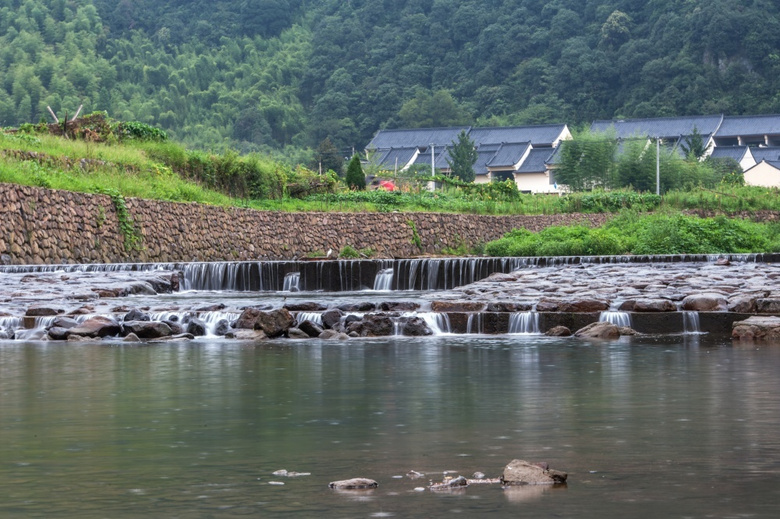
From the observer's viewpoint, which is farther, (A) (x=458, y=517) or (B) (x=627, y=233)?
(B) (x=627, y=233)

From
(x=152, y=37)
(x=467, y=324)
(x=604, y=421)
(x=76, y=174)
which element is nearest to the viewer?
(x=604, y=421)

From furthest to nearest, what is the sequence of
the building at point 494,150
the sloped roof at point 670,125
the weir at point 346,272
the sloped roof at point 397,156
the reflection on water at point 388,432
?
the sloped roof at point 670,125 → the sloped roof at point 397,156 → the building at point 494,150 → the weir at point 346,272 → the reflection on water at point 388,432

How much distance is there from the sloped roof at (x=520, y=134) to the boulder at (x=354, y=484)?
71.6m

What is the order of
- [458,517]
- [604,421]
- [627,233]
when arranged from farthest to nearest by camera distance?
[627,233] < [604,421] < [458,517]

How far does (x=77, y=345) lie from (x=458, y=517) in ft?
31.4

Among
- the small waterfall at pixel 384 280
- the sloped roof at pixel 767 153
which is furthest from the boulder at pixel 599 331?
the sloped roof at pixel 767 153

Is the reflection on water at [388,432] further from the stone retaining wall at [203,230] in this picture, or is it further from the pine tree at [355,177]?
the pine tree at [355,177]

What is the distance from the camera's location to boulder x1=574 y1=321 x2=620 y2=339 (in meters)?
13.4

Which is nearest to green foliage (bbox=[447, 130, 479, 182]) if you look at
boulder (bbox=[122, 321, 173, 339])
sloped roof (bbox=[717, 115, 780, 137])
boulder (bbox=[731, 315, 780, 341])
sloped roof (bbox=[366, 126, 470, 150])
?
sloped roof (bbox=[366, 126, 470, 150])

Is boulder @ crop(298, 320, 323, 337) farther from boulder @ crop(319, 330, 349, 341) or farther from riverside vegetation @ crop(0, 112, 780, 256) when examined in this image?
riverside vegetation @ crop(0, 112, 780, 256)

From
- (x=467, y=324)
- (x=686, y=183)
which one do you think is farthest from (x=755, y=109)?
(x=467, y=324)

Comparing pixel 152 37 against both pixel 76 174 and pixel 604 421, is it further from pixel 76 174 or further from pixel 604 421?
pixel 604 421

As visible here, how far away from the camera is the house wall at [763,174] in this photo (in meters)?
70.2

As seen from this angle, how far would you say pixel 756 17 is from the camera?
78188 mm
